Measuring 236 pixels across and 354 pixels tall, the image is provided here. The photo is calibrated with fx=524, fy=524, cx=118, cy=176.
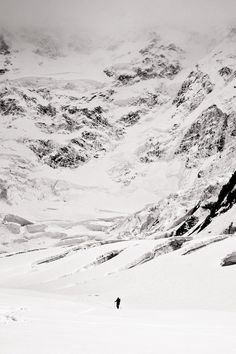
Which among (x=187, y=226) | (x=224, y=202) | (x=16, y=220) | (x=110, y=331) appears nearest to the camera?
(x=110, y=331)

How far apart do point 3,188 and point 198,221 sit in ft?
365

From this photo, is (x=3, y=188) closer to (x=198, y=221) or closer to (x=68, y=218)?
(x=68, y=218)

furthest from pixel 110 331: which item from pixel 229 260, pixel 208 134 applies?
pixel 208 134

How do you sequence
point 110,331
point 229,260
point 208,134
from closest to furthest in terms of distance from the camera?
point 110,331
point 229,260
point 208,134

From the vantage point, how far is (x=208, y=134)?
618ft

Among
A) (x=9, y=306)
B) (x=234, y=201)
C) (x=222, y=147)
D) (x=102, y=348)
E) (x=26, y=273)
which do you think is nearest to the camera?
(x=102, y=348)

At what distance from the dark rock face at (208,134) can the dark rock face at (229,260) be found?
501 feet

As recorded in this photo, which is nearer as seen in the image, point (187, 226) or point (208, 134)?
point (187, 226)

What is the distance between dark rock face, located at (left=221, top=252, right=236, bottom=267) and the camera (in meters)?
30.2

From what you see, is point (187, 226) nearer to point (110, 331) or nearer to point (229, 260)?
point (229, 260)

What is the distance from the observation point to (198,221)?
57031 mm

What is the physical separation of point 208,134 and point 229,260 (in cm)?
16124

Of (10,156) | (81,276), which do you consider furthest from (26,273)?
(10,156)

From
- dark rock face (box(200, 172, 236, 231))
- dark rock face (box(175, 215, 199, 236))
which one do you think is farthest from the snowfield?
dark rock face (box(175, 215, 199, 236))
